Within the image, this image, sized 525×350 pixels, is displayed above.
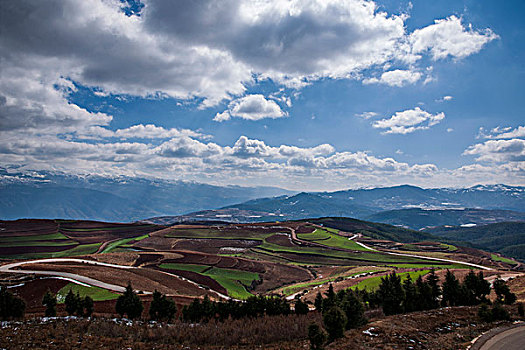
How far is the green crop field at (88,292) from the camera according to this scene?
4356cm

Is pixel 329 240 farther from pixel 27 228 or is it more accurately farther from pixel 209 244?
pixel 27 228

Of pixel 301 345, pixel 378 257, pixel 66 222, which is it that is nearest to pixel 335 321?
pixel 301 345

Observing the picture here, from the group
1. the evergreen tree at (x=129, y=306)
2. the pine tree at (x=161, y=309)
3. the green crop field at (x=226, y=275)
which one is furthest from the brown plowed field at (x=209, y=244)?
the evergreen tree at (x=129, y=306)

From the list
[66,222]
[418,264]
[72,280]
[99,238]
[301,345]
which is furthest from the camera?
[66,222]

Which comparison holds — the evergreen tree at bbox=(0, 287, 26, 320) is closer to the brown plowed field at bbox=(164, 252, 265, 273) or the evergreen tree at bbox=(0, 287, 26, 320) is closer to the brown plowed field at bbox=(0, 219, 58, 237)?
the brown plowed field at bbox=(164, 252, 265, 273)

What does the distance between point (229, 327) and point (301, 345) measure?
7885mm

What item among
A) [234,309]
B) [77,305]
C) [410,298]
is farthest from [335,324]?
[77,305]

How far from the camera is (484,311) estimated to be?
29.7 meters

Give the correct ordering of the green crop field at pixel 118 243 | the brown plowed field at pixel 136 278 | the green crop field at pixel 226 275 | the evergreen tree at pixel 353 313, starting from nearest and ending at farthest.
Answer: the evergreen tree at pixel 353 313 → the brown plowed field at pixel 136 278 → the green crop field at pixel 226 275 → the green crop field at pixel 118 243

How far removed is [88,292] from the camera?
4597 centimetres

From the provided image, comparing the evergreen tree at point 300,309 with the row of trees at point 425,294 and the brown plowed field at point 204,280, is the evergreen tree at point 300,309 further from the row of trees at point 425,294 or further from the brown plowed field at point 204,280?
the brown plowed field at point 204,280

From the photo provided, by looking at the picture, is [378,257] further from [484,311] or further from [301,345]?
[301,345]

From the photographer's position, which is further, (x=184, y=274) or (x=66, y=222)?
(x=66, y=222)

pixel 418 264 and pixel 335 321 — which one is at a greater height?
pixel 335 321
